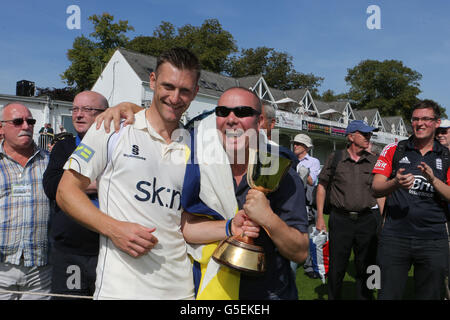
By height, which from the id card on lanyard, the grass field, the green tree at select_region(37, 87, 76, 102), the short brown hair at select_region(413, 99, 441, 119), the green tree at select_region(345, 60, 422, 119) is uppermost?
the green tree at select_region(345, 60, 422, 119)

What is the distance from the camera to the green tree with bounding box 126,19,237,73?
164ft

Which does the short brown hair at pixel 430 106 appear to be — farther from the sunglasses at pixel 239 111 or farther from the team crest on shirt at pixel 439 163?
the sunglasses at pixel 239 111

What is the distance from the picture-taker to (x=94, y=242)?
2.91 meters

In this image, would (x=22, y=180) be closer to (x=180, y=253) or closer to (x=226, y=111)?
(x=180, y=253)

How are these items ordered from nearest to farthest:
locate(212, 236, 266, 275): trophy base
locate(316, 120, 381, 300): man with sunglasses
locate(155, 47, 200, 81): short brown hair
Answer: locate(212, 236, 266, 275): trophy base < locate(155, 47, 200, 81): short brown hair < locate(316, 120, 381, 300): man with sunglasses

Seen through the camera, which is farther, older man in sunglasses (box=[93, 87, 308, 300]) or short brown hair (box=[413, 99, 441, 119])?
short brown hair (box=[413, 99, 441, 119])

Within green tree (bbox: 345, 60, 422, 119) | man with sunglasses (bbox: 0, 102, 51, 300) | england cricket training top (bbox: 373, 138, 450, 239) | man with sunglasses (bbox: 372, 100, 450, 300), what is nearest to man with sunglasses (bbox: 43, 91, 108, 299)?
man with sunglasses (bbox: 0, 102, 51, 300)

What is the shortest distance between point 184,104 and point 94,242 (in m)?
1.57

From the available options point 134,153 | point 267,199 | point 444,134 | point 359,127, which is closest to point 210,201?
point 267,199

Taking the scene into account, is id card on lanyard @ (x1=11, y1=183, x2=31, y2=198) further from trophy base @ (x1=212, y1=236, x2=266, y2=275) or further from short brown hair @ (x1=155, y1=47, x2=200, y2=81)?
trophy base @ (x1=212, y1=236, x2=266, y2=275)

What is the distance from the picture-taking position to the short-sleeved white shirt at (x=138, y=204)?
189cm

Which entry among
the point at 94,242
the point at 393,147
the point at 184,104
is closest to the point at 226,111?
the point at 184,104

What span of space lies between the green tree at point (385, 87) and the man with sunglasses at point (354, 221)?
2838 inches

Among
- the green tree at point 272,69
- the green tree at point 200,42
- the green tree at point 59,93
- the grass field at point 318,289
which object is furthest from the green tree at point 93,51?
the grass field at point 318,289
